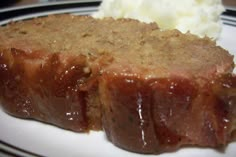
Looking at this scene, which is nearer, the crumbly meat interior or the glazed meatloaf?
the glazed meatloaf

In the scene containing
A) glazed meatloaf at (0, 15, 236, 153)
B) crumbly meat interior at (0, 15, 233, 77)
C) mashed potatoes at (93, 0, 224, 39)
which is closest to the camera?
glazed meatloaf at (0, 15, 236, 153)

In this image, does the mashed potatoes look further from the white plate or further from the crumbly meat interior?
the white plate

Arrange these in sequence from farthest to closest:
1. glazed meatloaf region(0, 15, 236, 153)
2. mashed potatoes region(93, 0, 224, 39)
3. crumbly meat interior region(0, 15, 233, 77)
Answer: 1. mashed potatoes region(93, 0, 224, 39)
2. crumbly meat interior region(0, 15, 233, 77)
3. glazed meatloaf region(0, 15, 236, 153)

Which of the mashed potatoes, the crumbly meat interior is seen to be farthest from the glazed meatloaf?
the mashed potatoes

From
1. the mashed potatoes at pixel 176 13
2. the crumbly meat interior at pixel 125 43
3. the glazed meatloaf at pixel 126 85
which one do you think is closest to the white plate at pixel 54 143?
the glazed meatloaf at pixel 126 85

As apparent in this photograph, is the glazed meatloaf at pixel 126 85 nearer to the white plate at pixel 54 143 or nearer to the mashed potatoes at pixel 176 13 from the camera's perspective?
the white plate at pixel 54 143

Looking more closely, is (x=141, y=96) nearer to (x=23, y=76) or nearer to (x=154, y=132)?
(x=154, y=132)
